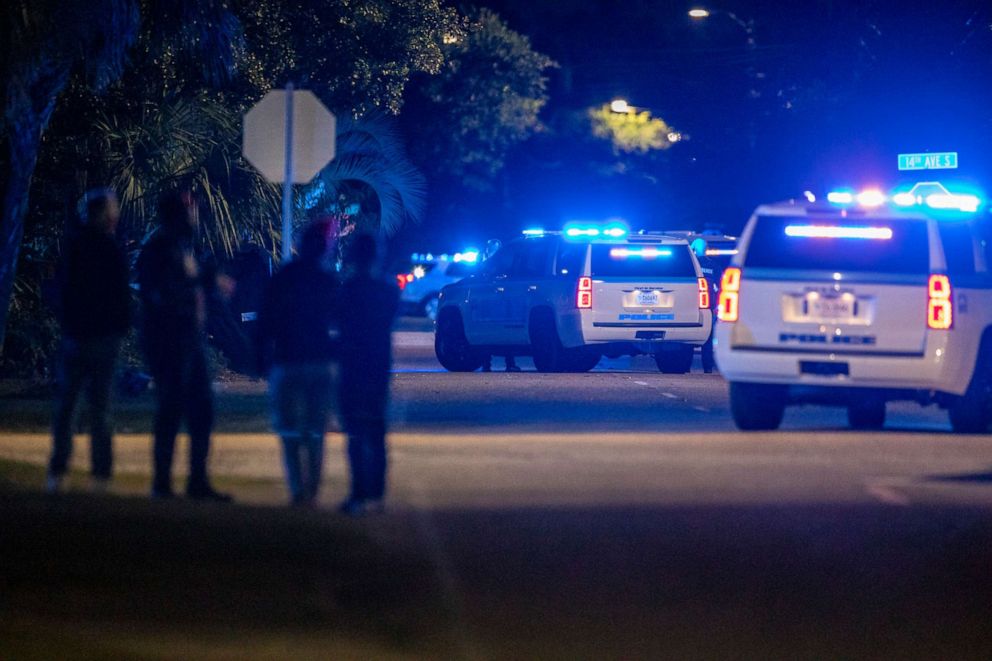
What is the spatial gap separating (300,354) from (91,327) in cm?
144

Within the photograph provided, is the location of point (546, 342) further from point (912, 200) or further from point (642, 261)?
point (912, 200)

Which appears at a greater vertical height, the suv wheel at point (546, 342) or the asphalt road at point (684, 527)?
the suv wheel at point (546, 342)

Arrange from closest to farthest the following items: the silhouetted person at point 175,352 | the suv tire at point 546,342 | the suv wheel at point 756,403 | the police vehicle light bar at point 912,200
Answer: the silhouetted person at point 175,352 < the suv wheel at point 756,403 < the police vehicle light bar at point 912,200 < the suv tire at point 546,342

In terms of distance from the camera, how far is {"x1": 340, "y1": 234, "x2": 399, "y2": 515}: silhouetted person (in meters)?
10.6

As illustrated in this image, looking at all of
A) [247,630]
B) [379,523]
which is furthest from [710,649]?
[379,523]

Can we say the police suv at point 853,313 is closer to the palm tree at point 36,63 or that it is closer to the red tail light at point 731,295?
the red tail light at point 731,295

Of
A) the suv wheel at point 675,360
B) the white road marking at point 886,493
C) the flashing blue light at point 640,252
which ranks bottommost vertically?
the white road marking at point 886,493

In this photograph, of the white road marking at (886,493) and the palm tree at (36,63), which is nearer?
the white road marking at (886,493)

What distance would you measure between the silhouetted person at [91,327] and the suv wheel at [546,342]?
39.1 feet

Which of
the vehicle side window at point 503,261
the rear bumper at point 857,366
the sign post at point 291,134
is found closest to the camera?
the rear bumper at point 857,366


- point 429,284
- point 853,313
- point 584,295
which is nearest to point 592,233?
point 584,295

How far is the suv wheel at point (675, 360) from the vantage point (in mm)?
23188

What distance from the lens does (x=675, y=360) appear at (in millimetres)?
23594

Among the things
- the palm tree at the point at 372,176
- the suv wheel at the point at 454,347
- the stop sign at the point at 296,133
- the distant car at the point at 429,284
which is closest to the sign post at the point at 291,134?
the stop sign at the point at 296,133
